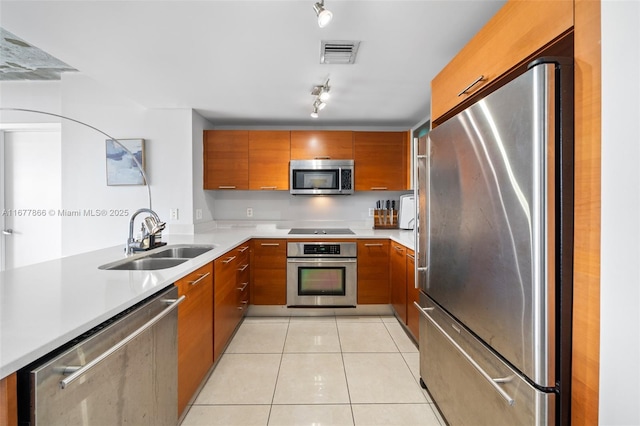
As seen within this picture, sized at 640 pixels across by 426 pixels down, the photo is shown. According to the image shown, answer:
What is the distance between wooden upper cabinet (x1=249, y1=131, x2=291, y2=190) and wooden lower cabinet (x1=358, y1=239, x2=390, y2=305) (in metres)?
1.22

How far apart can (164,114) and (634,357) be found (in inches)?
142

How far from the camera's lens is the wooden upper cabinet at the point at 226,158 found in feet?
10.9

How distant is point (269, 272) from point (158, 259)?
1.24 metres

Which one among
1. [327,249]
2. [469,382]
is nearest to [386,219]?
[327,249]

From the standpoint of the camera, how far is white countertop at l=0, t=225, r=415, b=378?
27.4 inches

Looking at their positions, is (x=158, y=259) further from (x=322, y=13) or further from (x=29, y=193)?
(x=29, y=193)

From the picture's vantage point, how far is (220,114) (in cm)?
320

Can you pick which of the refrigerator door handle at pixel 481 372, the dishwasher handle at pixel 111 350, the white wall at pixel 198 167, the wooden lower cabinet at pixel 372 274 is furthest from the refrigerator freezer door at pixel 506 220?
the white wall at pixel 198 167

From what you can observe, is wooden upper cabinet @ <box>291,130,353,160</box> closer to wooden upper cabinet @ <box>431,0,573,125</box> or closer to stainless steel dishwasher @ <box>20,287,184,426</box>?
wooden upper cabinet @ <box>431,0,573,125</box>

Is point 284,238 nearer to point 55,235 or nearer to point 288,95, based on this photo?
point 288,95

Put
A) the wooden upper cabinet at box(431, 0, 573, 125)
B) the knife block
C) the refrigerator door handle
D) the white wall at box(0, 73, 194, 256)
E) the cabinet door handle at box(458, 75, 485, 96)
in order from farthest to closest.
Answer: the knife block, the white wall at box(0, 73, 194, 256), the cabinet door handle at box(458, 75, 485, 96), the refrigerator door handle, the wooden upper cabinet at box(431, 0, 573, 125)

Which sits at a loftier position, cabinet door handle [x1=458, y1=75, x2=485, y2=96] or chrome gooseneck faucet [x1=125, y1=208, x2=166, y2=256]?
cabinet door handle [x1=458, y1=75, x2=485, y2=96]

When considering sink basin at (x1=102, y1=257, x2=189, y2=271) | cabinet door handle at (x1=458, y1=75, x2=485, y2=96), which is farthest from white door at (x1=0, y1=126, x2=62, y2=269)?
cabinet door handle at (x1=458, y1=75, x2=485, y2=96)

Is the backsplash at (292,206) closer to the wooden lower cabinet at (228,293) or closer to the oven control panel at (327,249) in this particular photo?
the oven control panel at (327,249)
